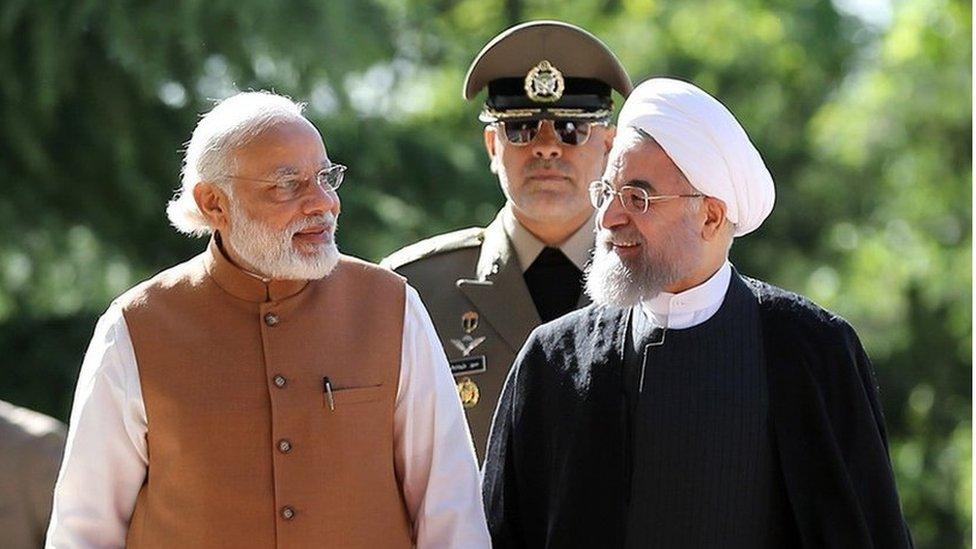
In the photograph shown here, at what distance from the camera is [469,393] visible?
232 inches

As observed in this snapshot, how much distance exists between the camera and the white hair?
16.3ft

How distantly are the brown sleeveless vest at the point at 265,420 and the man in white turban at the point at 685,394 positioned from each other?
Answer: 315 mm

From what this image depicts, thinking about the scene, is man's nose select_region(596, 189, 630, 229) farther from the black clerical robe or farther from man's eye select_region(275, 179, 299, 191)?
man's eye select_region(275, 179, 299, 191)

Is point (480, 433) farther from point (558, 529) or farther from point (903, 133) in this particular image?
point (903, 133)

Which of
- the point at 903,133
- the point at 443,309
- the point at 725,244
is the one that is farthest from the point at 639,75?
the point at 725,244

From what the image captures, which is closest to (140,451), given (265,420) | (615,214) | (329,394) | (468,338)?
(265,420)

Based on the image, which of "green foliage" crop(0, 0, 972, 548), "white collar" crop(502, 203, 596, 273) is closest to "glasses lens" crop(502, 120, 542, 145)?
"white collar" crop(502, 203, 596, 273)

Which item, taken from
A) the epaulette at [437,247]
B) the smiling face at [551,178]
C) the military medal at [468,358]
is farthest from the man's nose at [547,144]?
the military medal at [468,358]

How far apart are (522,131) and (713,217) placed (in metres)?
1.29

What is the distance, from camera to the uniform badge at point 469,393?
19.3 ft

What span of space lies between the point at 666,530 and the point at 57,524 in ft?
4.63

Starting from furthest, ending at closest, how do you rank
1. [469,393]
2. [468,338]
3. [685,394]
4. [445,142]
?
1. [445,142]
2. [468,338]
3. [469,393]
4. [685,394]

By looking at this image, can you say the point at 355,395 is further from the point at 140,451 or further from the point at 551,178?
the point at 551,178

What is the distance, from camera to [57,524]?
16.0 ft
